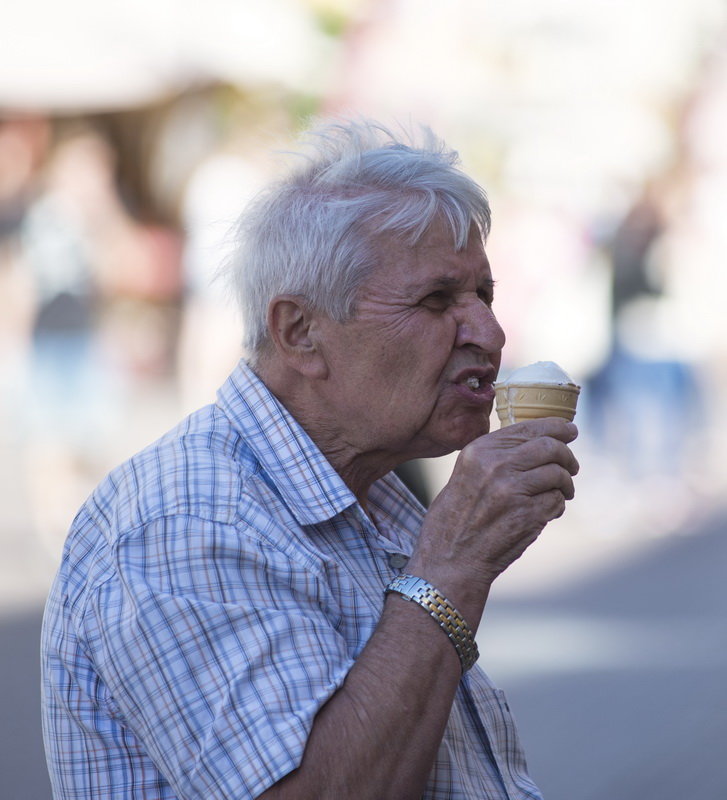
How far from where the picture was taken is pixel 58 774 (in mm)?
2023

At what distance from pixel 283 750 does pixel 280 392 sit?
725 millimetres

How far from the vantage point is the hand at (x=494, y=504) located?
1.97 metres

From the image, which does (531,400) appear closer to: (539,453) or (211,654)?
(539,453)

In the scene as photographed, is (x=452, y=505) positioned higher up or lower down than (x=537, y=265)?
lower down

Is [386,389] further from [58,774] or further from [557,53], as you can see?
[557,53]

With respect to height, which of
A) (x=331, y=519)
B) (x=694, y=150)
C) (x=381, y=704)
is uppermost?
(x=694, y=150)

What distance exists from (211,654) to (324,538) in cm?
36

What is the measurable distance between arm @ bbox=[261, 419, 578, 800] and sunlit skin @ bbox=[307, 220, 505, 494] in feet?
0.74

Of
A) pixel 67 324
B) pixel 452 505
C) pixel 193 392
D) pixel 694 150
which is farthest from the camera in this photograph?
pixel 694 150

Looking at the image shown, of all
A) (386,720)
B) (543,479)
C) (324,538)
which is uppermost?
(543,479)

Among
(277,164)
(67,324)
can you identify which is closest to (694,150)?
(67,324)

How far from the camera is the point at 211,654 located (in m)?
1.80

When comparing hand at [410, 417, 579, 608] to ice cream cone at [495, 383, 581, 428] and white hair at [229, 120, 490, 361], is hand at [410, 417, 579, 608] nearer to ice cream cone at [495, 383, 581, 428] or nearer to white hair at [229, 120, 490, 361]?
ice cream cone at [495, 383, 581, 428]

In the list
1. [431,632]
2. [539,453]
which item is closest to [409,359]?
[539,453]
